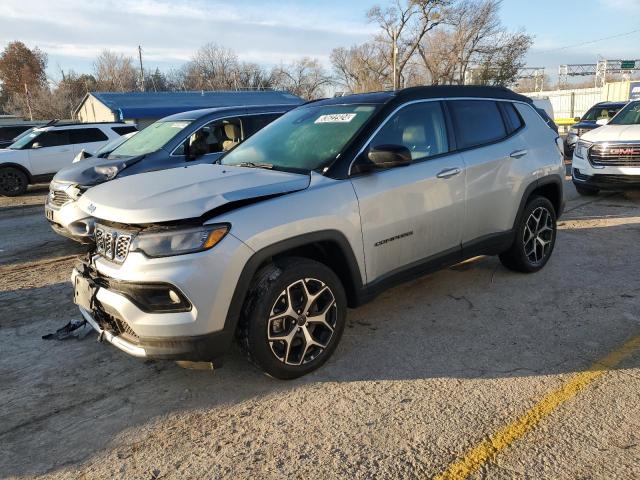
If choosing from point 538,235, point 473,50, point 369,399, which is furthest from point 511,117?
point 473,50

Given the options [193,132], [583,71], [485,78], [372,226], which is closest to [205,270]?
[372,226]

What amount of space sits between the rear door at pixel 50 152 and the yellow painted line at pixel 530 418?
13.6m

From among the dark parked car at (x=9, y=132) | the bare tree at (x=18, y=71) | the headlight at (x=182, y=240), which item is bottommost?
the headlight at (x=182, y=240)

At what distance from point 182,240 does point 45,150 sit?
12.7 metres

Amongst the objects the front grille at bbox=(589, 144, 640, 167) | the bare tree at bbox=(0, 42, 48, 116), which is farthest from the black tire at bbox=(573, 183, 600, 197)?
the bare tree at bbox=(0, 42, 48, 116)

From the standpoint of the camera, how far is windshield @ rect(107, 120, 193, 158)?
696cm

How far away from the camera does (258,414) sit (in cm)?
298

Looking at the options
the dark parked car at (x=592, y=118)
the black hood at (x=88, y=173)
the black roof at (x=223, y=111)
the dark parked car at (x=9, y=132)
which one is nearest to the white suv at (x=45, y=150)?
the dark parked car at (x=9, y=132)

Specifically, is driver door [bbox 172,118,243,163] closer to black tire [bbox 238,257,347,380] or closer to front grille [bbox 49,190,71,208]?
front grille [bbox 49,190,71,208]

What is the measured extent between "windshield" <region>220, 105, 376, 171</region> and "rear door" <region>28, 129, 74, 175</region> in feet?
36.3

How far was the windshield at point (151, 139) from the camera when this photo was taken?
22.8 ft

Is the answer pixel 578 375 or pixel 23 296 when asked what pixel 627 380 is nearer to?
pixel 578 375

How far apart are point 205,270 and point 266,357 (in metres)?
0.71

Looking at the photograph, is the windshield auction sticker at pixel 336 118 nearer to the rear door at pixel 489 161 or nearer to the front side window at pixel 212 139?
the rear door at pixel 489 161
